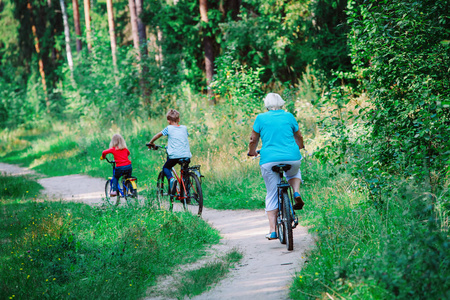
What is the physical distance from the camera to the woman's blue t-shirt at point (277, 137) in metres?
6.02

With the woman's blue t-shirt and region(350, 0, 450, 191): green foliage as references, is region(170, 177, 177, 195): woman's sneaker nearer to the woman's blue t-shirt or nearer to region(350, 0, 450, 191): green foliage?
the woman's blue t-shirt

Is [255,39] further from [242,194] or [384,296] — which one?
[384,296]

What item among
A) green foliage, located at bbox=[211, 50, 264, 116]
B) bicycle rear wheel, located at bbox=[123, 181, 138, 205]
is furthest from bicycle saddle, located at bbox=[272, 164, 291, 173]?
green foliage, located at bbox=[211, 50, 264, 116]

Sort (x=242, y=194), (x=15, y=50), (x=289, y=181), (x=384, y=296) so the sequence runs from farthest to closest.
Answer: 1. (x=15, y=50)
2. (x=242, y=194)
3. (x=289, y=181)
4. (x=384, y=296)

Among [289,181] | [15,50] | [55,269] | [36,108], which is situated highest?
[15,50]

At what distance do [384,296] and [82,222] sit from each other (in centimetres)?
551

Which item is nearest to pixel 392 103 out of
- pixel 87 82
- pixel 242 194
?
pixel 242 194

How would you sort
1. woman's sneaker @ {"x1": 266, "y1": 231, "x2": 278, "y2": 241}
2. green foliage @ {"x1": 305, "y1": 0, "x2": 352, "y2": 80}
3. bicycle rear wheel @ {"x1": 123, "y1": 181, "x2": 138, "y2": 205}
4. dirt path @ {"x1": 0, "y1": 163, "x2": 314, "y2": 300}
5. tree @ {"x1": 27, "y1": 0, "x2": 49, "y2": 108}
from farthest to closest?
tree @ {"x1": 27, "y1": 0, "x2": 49, "y2": 108} < green foliage @ {"x1": 305, "y1": 0, "x2": 352, "y2": 80} < bicycle rear wheel @ {"x1": 123, "y1": 181, "x2": 138, "y2": 205} < woman's sneaker @ {"x1": 266, "y1": 231, "x2": 278, "y2": 241} < dirt path @ {"x1": 0, "y1": 163, "x2": 314, "y2": 300}

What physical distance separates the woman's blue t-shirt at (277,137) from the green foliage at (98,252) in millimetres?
1729

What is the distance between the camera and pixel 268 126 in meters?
6.08

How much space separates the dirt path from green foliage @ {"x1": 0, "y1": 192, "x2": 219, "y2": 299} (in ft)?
1.92

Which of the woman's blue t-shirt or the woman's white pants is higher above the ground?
the woman's blue t-shirt

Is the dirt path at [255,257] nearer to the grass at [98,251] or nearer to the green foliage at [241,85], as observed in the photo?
the grass at [98,251]

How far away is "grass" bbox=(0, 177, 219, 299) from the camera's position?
502cm
